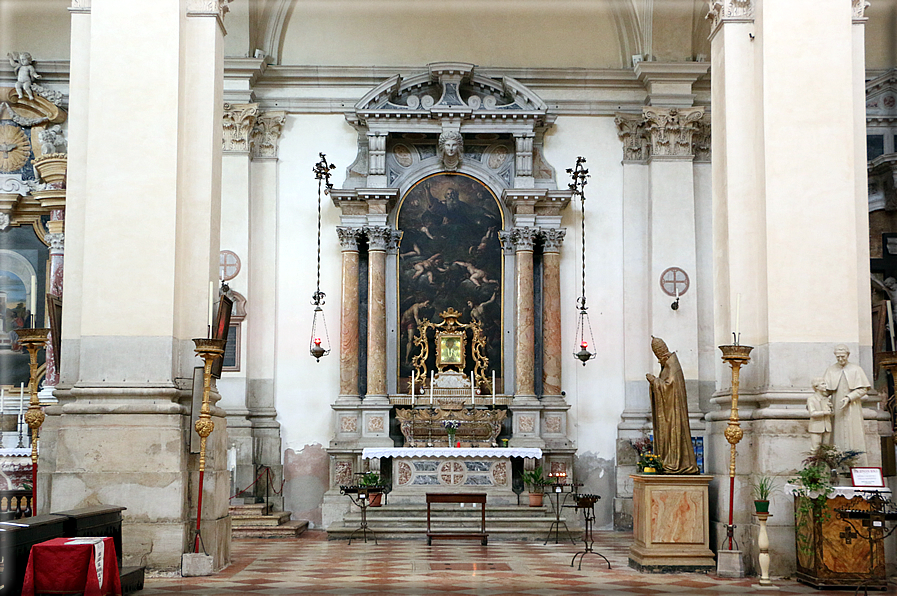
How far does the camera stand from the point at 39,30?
1778 centimetres

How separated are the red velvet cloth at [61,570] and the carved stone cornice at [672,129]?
41.6 ft

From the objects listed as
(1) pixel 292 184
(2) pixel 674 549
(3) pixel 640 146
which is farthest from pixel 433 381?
(2) pixel 674 549

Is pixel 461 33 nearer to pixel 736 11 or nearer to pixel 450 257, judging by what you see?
pixel 450 257

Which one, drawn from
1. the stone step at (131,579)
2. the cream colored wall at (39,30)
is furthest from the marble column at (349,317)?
the stone step at (131,579)

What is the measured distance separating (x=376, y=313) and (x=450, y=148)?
3.11 metres

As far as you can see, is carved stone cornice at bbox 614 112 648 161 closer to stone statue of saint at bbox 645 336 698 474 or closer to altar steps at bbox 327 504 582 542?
altar steps at bbox 327 504 582 542

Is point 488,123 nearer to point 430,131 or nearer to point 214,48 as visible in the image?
point 430,131

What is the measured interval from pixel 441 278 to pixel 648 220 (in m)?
3.76

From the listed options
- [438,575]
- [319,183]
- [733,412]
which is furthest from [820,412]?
[319,183]

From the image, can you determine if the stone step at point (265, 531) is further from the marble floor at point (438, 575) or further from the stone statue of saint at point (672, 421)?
the stone statue of saint at point (672, 421)

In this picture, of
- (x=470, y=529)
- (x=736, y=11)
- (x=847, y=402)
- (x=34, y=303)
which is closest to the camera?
(x=847, y=402)

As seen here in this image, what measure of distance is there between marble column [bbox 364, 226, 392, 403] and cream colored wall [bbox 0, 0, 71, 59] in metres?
6.34

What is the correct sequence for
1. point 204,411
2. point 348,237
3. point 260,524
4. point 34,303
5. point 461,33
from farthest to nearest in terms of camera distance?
point 461,33, point 348,237, point 34,303, point 260,524, point 204,411

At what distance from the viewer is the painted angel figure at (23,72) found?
17.2 meters
